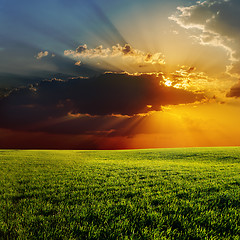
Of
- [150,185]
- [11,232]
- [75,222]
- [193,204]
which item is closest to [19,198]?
[11,232]

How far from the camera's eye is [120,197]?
7.28 m

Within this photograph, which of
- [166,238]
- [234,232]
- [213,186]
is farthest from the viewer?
[213,186]

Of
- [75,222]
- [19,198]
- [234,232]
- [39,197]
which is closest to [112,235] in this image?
[75,222]

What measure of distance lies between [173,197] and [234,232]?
2652 millimetres

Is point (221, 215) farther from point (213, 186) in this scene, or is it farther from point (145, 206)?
point (213, 186)

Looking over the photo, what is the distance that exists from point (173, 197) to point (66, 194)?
4.46 meters

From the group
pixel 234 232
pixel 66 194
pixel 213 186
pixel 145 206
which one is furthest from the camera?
pixel 213 186

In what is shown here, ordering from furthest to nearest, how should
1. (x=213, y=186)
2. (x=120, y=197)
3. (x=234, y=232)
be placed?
(x=213, y=186) → (x=120, y=197) → (x=234, y=232)

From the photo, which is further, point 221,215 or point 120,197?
point 120,197

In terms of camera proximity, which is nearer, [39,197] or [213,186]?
[39,197]

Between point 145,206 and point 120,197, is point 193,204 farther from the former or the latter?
point 120,197

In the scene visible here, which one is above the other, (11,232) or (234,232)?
(11,232)

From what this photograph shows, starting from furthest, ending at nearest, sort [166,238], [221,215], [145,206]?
[145,206]
[221,215]
[166,238]

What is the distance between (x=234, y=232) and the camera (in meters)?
4.79
